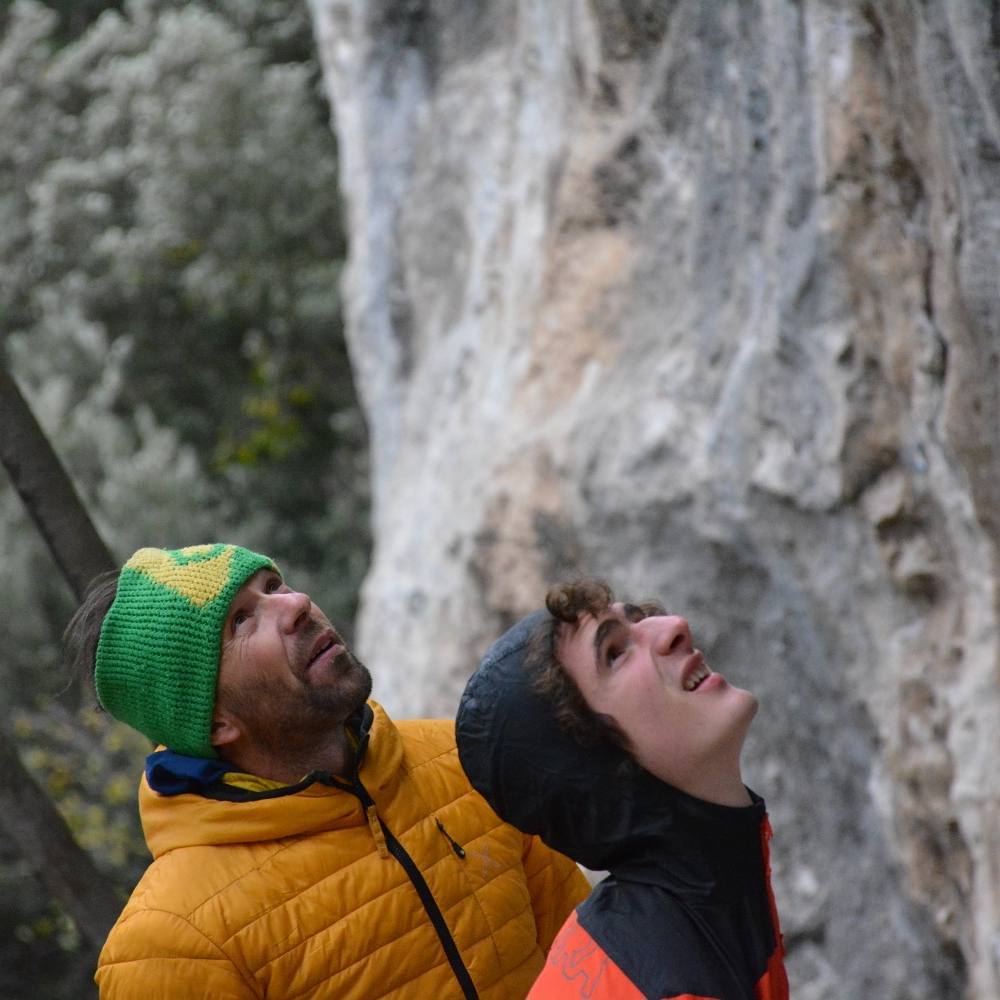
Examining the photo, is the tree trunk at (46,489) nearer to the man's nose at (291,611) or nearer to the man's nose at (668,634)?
the man's nose at (291,611)

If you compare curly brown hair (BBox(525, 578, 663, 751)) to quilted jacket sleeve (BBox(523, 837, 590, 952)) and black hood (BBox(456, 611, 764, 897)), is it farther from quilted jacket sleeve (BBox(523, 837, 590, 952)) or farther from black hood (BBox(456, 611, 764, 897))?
quilted jacket sleeve (BBox(523, 837, 590, 952))

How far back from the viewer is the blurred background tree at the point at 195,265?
8.25 metres

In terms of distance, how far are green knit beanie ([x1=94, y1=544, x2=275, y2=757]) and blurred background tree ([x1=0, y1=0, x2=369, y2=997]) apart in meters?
5.84

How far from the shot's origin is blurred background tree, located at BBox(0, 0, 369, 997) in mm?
8250

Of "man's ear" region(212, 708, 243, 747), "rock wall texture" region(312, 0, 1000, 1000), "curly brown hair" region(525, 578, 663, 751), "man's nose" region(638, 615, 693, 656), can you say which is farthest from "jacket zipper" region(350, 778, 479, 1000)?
"rock wall texture" region(312, 0, 1000, 1000)

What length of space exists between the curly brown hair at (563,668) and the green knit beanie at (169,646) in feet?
1.65

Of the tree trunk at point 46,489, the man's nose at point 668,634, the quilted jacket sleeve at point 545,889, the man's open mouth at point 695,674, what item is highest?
the tree trunk at point 46,489

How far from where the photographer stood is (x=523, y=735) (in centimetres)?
168

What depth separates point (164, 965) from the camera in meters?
Answer: 1.77

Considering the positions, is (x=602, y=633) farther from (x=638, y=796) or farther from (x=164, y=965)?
(x=164, y=965)

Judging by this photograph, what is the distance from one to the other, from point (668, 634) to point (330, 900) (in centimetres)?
62

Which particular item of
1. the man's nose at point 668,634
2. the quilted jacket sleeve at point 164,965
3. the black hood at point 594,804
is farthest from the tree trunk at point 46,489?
the man's nose at point 668,634

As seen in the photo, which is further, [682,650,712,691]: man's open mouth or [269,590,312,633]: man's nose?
[269,590,312,633]: man's nose

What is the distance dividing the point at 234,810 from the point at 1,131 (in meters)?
7.90
